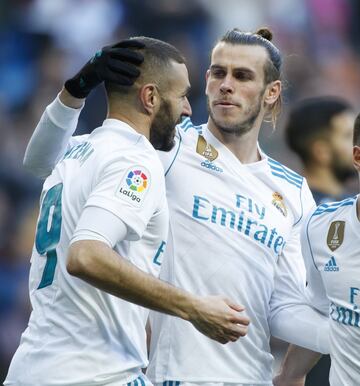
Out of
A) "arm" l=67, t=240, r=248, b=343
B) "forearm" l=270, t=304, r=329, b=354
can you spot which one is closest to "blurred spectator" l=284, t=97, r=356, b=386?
"forearm" l=270, t=304, r=329, b=354

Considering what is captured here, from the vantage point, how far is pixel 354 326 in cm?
470

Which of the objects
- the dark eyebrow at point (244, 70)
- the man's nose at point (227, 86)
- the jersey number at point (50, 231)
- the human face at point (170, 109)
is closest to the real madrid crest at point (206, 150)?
the man's nose at point (227, 86)

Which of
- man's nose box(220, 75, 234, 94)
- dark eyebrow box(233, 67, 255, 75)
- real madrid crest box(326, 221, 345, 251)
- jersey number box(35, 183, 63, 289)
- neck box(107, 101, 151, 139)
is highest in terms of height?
dark eyebrow box(233, 67, 255, 75)

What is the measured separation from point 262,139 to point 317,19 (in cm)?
211

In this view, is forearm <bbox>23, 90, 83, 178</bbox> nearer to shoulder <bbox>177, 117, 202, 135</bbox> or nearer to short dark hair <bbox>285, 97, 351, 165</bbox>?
shoulder <bbox>177, 117, 202, 135</bbox>

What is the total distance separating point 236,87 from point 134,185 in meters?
1.47

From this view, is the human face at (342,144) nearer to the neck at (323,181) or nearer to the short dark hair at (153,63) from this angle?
the neck at (323,181)

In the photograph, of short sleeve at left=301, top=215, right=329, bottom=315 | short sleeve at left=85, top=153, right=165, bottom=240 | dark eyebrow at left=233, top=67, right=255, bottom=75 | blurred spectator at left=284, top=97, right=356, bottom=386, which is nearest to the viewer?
short sleeve at left=85, top=153, right=165, bottom=240

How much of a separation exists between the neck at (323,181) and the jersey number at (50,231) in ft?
11.1

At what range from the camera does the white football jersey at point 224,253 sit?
5234 mm

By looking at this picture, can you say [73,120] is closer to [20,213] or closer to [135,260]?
[135,260]

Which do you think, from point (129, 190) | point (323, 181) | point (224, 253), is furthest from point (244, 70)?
point (323, 181)

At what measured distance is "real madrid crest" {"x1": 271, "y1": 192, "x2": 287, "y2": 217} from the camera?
5.51 meters

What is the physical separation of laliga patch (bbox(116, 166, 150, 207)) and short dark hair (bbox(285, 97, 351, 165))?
150 inches
